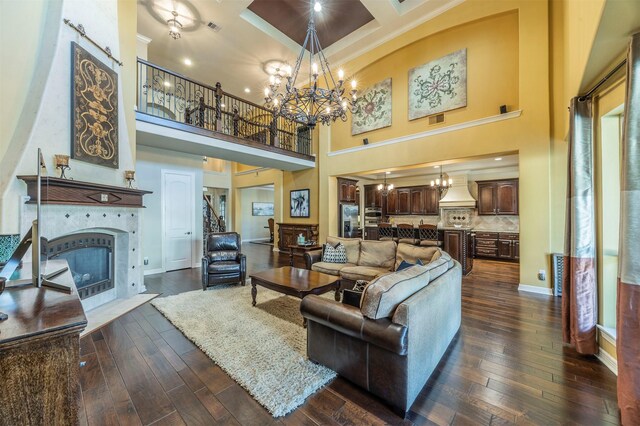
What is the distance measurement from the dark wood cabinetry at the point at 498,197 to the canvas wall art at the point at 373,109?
397 cm

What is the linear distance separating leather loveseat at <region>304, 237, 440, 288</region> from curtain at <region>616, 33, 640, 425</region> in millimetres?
2049

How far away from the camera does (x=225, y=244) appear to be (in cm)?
499

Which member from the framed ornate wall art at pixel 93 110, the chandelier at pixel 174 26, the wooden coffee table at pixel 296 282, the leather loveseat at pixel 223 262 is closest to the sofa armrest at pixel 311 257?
the wooden coffee table at pixel 296 282

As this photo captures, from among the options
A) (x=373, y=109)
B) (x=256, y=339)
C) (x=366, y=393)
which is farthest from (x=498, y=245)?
(x=256, y=339)

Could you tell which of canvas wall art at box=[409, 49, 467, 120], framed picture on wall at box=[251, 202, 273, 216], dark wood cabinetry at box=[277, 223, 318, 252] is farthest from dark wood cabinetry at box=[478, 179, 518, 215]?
framed picture on wall at box=[251, 202, 273, 216]

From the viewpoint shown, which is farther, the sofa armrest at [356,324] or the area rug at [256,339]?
the area rug at [256,339]

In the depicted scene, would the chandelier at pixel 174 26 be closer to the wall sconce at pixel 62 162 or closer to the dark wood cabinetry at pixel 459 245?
the wall sconce at pixel 62 162

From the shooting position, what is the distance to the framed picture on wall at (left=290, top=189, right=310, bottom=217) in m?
8.07

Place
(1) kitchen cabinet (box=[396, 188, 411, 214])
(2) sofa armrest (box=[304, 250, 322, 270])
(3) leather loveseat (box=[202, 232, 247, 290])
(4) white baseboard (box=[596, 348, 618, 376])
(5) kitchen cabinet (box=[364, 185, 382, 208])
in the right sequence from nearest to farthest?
(4) white baseboard (box=[596, 348, 618, 376])
(3) leather loveseat (box=[202, 232, 247, 290])
(2) sofa armrest (box=[304, 250, 322, 270])
(1) kitchen cabinet (box=[396, 188, 411, 214])
(5) kitchen cabinet (box=[364, 185, 382, 208])

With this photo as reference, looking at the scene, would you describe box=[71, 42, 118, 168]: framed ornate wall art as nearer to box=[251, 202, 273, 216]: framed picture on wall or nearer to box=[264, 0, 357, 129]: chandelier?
box=[264, 0, 357, 129]: chandelier

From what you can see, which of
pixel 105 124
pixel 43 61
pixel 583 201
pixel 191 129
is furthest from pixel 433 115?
pixel 43 61

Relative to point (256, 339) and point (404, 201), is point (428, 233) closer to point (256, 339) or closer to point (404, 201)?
point (404, 201)

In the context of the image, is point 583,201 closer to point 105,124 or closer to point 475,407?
point 475,407

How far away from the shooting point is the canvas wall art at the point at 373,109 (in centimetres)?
647
